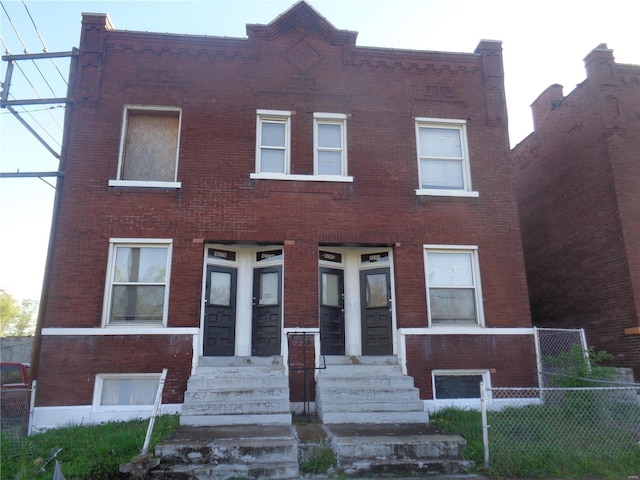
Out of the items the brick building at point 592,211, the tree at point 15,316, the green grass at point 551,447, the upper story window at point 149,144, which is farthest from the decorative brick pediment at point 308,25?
the tree at point 15,316

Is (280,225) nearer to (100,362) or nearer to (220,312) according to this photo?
(220,312)

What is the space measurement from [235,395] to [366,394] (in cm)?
233

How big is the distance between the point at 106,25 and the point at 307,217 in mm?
6301

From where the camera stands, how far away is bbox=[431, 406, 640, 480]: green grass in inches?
269

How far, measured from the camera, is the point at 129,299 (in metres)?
10.2

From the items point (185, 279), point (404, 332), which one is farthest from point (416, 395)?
point (185, 279)

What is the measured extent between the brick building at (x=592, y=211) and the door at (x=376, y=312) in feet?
18.2

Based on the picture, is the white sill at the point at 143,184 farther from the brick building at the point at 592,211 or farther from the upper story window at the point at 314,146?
the brick building at the point at 592,211

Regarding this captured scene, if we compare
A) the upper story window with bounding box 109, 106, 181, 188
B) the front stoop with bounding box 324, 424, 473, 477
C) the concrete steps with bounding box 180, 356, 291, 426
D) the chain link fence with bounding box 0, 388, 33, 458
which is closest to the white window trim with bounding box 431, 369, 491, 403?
the front stoop with bounding box 324, 424, 473, 477

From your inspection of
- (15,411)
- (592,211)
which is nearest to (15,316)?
(15,411)

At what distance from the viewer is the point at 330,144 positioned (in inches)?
458

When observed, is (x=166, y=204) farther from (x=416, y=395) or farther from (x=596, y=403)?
(x=596, y=403)

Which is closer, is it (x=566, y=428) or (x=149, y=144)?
(x=566, y=428)

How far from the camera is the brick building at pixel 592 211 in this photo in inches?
466
